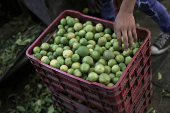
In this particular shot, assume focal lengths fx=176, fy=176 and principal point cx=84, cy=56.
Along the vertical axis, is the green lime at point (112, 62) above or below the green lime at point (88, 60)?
below

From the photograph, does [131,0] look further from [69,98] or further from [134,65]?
[69,98]

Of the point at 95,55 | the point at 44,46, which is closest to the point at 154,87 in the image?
the point at 95,55

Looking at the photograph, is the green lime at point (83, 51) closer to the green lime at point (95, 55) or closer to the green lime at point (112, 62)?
the green lime at point (95, 55)

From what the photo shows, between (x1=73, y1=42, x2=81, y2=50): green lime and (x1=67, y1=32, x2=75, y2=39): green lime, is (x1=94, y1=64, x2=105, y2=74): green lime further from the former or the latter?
(x1=67, y1=32, x2=75, y2=39): green lime

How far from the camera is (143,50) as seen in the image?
6.05 ft

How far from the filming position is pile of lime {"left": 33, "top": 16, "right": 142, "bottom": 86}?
6.17 feet

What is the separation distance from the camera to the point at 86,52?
204 cm

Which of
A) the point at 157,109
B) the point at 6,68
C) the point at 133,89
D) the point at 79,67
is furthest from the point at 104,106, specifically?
the point at 6,68

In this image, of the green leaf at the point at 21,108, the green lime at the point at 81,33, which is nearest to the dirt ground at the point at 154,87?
the green leaf at the point at 21,108

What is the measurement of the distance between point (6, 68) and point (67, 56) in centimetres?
169

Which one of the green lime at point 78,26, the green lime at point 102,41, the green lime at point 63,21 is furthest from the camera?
the green lime at point 63,21

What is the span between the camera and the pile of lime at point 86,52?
188cm

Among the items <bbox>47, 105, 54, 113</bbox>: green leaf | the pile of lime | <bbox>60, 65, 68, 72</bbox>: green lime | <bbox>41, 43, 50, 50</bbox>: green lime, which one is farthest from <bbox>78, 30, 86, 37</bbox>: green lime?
<bbox>47, 105, 54, 113</bbox>: green leaf

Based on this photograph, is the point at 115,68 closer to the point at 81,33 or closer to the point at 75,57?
the point at 75,57
